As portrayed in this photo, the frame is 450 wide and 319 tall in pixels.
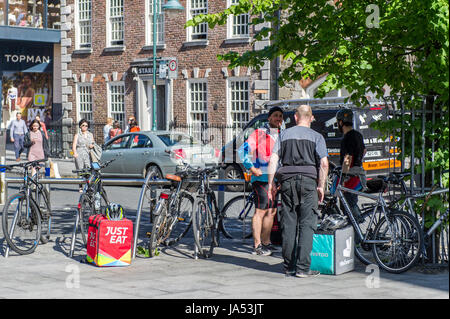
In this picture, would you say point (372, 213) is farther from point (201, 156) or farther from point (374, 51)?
point (201, 156)

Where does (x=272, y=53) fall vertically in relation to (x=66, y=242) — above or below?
above

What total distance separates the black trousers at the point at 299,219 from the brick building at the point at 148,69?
763 inches

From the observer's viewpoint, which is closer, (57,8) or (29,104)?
(57,8)

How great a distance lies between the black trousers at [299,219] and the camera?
8.80 meters

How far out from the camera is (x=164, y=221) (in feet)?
34.0

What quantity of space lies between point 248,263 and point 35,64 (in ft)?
106

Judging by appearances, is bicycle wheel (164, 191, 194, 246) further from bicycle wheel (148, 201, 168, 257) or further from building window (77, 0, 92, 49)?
building window (77, 0, 92, 49)

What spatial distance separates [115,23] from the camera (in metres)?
33.7

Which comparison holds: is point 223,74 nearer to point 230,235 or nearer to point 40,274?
point 230,235

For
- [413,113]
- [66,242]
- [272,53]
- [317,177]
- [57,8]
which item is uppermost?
[57,8]

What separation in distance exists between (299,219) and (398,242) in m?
1.10

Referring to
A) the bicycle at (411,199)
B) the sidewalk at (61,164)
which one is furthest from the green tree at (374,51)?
the sidewalk at (61,164)
